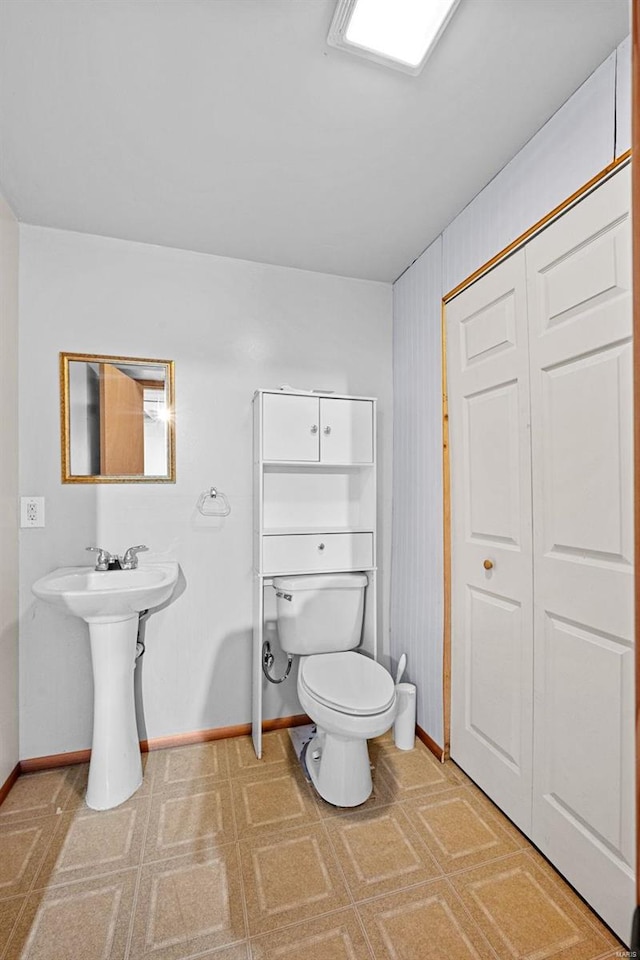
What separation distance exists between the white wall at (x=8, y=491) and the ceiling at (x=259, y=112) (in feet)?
0.78

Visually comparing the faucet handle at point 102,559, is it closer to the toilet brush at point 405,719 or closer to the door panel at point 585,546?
the toilet brush at point 405,719

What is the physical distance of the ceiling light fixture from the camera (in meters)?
1.11

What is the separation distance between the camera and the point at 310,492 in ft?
7.98

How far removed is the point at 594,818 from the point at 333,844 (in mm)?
834

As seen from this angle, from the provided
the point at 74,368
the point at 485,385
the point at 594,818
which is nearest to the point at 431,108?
the point at 485,385

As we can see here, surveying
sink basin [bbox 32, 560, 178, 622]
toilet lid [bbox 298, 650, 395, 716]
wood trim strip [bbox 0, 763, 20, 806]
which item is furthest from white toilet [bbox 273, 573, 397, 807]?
wood trim strip [bbox 0, 763, 20, 806]

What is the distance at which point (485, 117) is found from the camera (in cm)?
147

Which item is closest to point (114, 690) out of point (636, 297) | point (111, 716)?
point (111, 716)

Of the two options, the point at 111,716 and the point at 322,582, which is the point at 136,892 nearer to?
the point at 111,716

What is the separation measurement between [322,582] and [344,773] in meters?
0.76

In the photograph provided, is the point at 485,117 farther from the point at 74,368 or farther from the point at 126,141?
the point at 74,368

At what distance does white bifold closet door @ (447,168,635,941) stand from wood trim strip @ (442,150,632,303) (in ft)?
0.08

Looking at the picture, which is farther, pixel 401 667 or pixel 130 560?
pixel 401 667

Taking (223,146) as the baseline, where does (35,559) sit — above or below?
below
